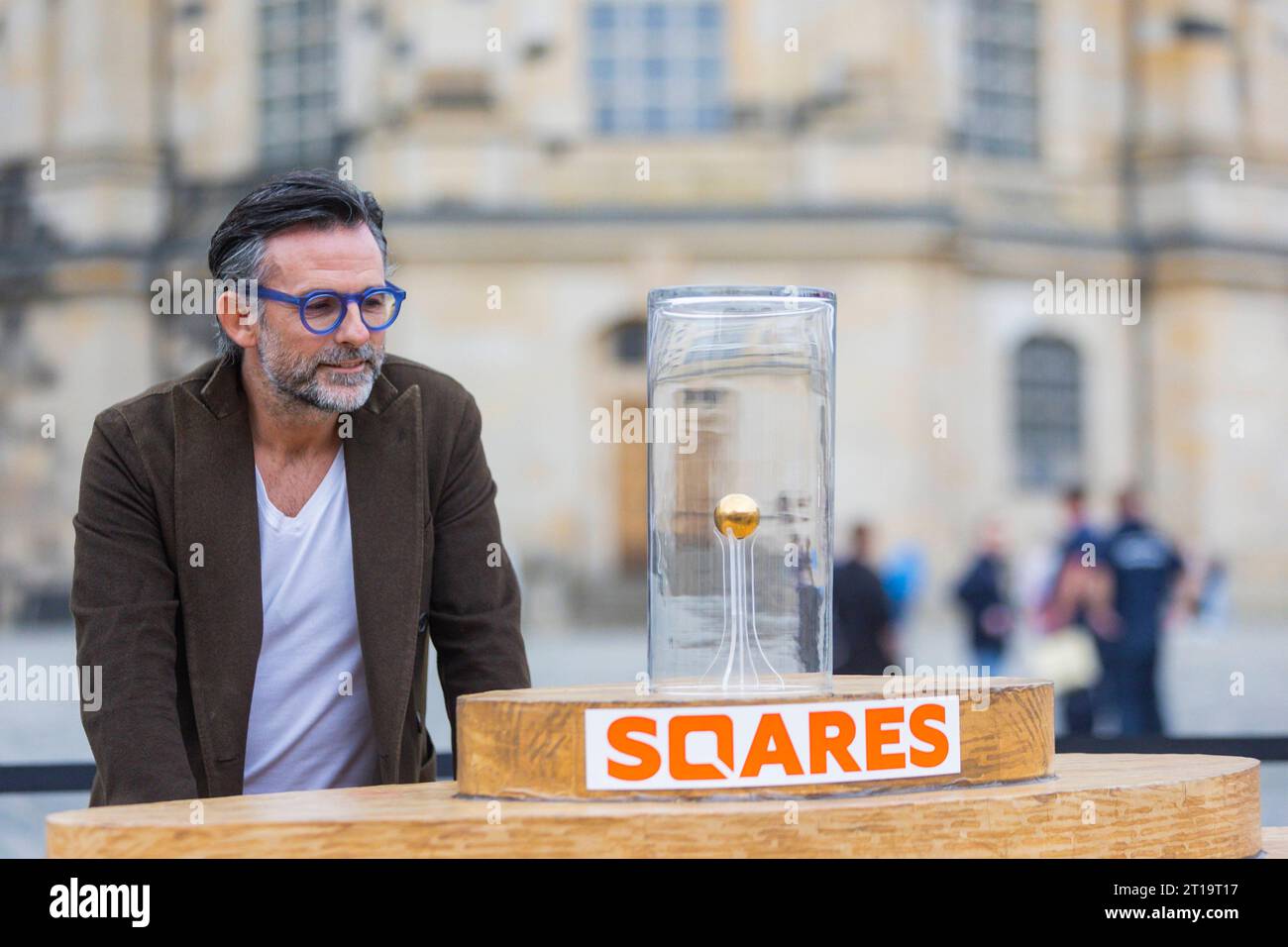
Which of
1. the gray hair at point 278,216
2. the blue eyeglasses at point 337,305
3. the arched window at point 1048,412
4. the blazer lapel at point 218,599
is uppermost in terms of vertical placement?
the arched window at point 1048,412

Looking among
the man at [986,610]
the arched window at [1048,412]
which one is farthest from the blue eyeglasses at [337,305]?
the arched window at [1048,412]

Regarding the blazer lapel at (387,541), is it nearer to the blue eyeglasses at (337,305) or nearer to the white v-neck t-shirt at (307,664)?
the white v-neck t-shirt at (307,664)

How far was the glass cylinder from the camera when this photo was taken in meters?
3.38

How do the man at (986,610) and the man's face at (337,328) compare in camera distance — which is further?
the man at (986,610)

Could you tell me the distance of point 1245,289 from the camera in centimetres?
2597

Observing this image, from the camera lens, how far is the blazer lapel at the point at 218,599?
3.15m

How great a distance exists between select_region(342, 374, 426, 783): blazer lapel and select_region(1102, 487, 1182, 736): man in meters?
8.29

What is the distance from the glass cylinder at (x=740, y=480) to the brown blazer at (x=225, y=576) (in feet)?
0.99

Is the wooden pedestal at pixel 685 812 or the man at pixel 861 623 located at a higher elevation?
the wooden pedestal at pixel 685 812

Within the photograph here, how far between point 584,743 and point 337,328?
2.58ft

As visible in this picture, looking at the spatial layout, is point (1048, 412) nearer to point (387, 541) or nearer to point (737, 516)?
point (737, 516)

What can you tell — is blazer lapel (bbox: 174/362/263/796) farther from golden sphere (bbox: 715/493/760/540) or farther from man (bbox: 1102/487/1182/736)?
man (bbox: 1102/487/1182/736)

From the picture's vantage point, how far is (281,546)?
3246 millimetres

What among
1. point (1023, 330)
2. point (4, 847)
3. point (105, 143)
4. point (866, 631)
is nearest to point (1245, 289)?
point (1023, 330)
